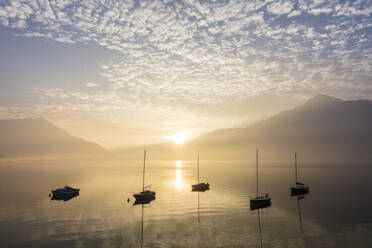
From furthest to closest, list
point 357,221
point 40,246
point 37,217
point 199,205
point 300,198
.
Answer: point 300,198 < point 199,205 < point 37,217 < point 357,221 < point 40,246

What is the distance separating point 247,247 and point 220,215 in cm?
2171

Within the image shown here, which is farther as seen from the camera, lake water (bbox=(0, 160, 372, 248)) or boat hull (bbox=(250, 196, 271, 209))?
boat hull (bbox=(250, 196, 271, 209))

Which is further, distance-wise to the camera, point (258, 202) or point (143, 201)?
point (143, 201)

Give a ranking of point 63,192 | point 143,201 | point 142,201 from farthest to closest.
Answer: point 63,192 < point 143,201 < point 142,201

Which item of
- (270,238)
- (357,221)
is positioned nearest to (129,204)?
(270,238)

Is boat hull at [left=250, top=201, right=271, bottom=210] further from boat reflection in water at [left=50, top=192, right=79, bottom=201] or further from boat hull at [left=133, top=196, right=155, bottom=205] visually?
boat reflection in water at [left=50, top=192, right=79, bottom=201]

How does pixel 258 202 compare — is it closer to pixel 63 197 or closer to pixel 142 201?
pixel 142 201

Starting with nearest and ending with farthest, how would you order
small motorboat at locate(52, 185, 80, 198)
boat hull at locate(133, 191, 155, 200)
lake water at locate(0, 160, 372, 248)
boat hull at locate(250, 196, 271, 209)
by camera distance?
lake water at locate(0, 160, 372, 248) < boat hull at locate(250, 196, 271, 209) < boat hull at locate(133, 191, 155, 200) < small motorboat at locate(52, 185, 80, 198)

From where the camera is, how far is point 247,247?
127 ft

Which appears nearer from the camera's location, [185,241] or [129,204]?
[185,241]

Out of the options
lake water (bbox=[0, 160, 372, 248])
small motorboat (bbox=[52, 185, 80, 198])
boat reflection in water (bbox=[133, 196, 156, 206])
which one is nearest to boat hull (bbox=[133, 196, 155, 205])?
boat reflection in water (bbox=[133, 196, 156, 206])

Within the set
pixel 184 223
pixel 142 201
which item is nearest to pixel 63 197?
pixel 142 201

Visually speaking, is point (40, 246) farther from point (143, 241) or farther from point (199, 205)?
point (199, 205)

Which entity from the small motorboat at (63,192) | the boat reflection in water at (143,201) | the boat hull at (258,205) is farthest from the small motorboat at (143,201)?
the boat hull at (258,205)
